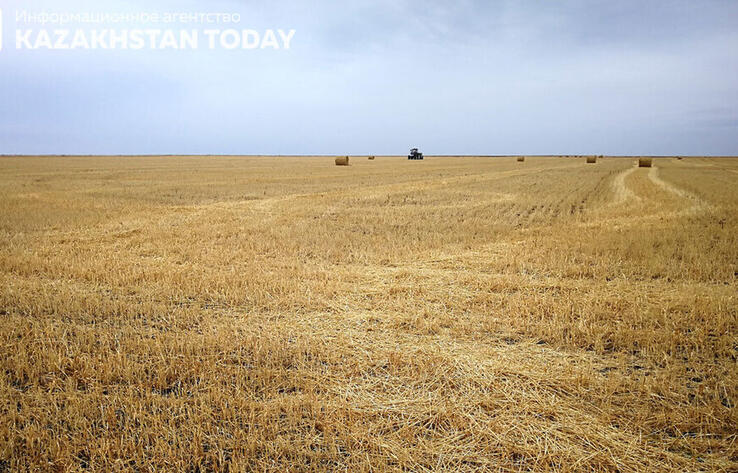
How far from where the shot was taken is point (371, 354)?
13.7 feet

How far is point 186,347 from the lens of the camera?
4.14 meters

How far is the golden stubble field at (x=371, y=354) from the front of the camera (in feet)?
9.20

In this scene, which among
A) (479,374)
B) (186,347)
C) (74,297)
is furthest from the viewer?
(74,297)

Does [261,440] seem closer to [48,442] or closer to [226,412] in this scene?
[226,412]

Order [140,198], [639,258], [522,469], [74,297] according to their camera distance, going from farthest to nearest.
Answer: [140,198] → [639,258] → [74,297] → [522,469]

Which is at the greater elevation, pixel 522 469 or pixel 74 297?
pixel 74 297

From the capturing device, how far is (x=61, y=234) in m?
10.4

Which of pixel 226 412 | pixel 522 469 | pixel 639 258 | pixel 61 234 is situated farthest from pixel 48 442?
pixel 61 234

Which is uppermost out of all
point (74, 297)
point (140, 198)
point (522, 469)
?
point (140, 198)

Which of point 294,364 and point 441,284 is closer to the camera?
point 294,364

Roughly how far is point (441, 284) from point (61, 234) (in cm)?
973

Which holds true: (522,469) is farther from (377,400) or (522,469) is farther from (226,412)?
(226,412)

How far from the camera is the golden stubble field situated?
280 cm

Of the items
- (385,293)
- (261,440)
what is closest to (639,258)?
(385,293)
